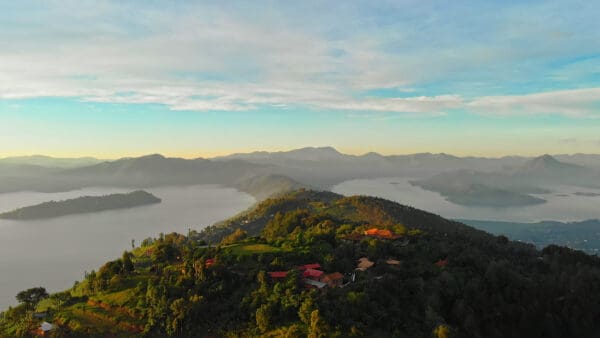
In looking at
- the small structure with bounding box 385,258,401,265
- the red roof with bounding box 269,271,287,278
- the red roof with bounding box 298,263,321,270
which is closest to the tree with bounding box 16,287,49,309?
the red roof with bounding box 269,271,287,278

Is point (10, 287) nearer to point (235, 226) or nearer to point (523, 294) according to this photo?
point (235, 226)

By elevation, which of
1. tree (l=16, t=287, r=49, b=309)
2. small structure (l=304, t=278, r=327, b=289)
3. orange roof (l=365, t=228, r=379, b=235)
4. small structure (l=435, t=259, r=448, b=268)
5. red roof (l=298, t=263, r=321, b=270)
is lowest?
tree (l=16, t=287, r=49, b=309)

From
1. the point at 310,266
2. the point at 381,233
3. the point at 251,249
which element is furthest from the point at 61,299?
the point at 381,233

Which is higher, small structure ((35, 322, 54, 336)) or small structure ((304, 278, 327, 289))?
small structure ((304, 278, 327, 289))

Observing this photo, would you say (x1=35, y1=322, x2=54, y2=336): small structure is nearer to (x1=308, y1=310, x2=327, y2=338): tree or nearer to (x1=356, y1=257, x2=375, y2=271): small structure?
(x1=308, y1=310, x2=327, y2=338): tree

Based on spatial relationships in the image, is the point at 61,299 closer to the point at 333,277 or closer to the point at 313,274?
the point at 313,274
